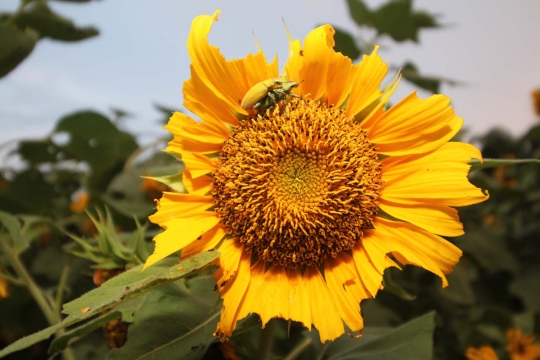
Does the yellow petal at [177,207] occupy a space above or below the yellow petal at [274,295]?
above

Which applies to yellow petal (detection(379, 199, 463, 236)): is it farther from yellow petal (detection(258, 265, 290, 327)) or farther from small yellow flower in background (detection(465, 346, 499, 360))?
small yellow flower in background (detection(465, 346, 499, 360))

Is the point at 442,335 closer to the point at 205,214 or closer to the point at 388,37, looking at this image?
the point at 388,37

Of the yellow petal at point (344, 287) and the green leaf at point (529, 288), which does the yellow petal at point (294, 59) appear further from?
the green leaf at point (529, 288)

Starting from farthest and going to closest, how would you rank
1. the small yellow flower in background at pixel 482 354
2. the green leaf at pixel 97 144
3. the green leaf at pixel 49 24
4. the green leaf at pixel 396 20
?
the green leaf at pixel 396 20 → the green leaf at pixel 97 144 → the small yellow flower in background at pixel 482 354 → the green leaf at pixel 49 24

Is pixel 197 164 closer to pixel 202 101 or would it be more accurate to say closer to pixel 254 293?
pixel 202 101

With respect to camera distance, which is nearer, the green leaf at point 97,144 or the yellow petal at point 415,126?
the yellow petal at point 415,126

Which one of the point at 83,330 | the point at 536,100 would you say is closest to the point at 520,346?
the point at 83,330

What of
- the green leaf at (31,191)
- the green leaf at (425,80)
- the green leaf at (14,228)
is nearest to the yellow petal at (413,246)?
the green leaf at (14,228)

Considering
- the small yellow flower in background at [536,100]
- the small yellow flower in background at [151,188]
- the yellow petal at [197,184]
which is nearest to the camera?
the yellow petal at [197,184]
